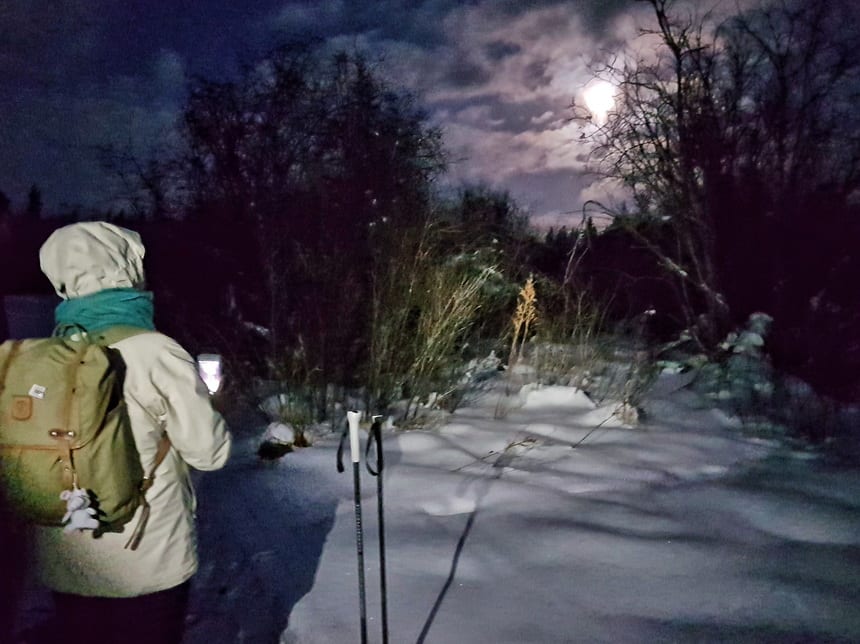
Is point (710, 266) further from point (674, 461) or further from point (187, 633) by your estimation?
point (187, 633)

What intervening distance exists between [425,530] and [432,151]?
9.07 meters

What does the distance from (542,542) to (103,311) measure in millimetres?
2789

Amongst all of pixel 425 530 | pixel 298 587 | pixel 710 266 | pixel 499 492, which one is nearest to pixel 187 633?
pixel 298 587

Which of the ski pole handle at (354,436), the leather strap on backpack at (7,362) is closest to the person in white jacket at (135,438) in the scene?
the leather strap on backpack at (7,362)

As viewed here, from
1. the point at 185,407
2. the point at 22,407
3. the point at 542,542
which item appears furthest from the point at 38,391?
the point at 542,542

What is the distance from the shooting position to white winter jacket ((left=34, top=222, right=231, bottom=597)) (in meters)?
1.99

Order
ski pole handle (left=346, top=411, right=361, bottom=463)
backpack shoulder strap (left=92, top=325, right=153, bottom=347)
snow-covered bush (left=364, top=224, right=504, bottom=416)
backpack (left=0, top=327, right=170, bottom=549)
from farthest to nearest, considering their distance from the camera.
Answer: snow-covered bush (left=364, top=224, right=504, bottom=416)
ski pole handle (left=346, top=411, right=361, bottom=463)
backpack shoulder strap (left=92, top=325, right=153, bottom=347)
backpack (left=0, top=327, right=170, bottom=549)

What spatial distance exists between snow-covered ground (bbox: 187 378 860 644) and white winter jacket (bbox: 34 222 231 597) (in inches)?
51.2

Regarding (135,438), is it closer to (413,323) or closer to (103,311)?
(103,311)

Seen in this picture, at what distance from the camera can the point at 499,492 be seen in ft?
15.7

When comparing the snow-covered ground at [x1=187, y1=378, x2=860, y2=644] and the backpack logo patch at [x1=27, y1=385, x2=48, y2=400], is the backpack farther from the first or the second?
the snow-covered ground at [x1=187, y1=378, x2=860, y2=644]

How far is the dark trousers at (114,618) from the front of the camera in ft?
6.70

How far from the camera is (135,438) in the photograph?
6.56ft

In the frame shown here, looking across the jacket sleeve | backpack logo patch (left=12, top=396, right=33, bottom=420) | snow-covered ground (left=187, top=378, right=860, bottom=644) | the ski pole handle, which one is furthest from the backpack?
snow-covered ground (left=187, top=378, right=860, bottom=644)
